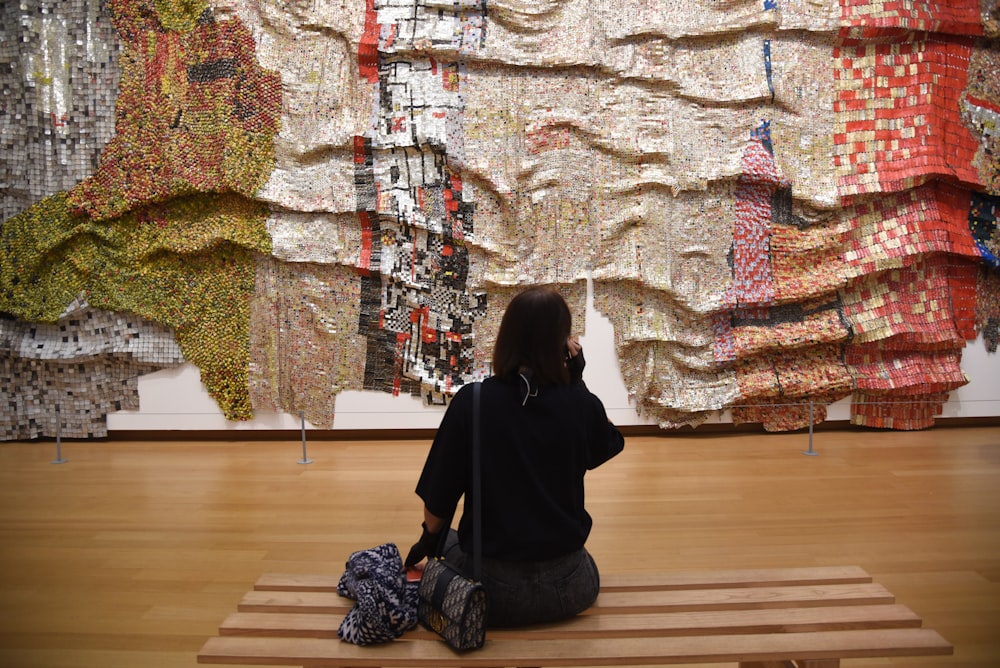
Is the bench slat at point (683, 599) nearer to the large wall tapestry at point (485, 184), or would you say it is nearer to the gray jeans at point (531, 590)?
the gray jeans at point (531, 590)

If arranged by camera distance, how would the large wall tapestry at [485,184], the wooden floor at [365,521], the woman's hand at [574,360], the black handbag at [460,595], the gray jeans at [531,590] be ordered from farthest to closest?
the large wall tapestry at [485,184], the wooden floor at [365,521], the woman's hand at [574,360], the gray jeans at [531,590], the black handbag at [460,595]

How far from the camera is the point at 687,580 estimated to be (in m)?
1.76

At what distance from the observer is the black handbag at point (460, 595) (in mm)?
1438

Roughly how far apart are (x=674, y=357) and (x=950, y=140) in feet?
6.52

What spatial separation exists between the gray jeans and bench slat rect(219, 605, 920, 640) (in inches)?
1.0

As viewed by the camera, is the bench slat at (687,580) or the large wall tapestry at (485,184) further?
the large wall tapestry at (485,184)

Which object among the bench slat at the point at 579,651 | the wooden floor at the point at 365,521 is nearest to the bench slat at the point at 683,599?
the bench slat at the point at 579,651

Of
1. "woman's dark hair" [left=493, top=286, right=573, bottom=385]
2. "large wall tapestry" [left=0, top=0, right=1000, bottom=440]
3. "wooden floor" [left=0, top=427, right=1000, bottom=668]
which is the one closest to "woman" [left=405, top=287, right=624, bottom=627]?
"woman's dark hair" [left=493, top=286, right=573, bottom=385]

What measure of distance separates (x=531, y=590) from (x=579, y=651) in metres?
0.16

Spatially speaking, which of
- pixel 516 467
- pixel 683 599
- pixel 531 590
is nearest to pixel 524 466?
pixel 516 467

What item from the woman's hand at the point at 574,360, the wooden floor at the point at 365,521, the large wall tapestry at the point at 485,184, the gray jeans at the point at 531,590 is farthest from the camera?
the large wall tapestry at the point at 485,184

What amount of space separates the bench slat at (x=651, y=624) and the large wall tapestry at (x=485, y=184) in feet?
8.23

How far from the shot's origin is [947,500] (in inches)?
122

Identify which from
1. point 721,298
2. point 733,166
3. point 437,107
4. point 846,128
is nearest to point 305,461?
point 437,107
